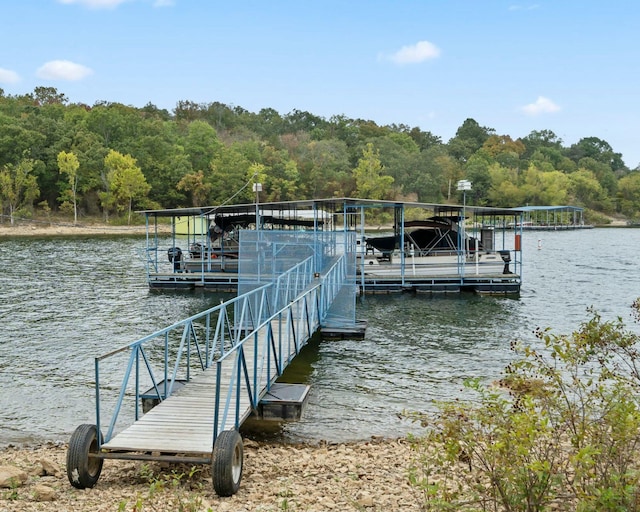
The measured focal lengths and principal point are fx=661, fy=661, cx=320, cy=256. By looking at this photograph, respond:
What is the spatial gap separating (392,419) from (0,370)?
9.77m

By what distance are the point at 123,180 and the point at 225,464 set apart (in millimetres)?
86888

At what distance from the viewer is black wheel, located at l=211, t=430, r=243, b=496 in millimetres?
7680

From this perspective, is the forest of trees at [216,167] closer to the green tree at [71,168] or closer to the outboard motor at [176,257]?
the green tree at [71,168]

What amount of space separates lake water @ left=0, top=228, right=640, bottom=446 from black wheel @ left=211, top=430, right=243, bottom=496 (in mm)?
3458

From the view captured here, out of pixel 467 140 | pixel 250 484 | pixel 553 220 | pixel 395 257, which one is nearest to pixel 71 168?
pixel 395 257

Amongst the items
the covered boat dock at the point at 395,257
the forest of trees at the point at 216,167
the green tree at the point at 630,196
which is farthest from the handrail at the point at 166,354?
the green tree at the point at 630,196

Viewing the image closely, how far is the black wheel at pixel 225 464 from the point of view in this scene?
7.68 m

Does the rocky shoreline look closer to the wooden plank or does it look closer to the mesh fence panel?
the wooden plank

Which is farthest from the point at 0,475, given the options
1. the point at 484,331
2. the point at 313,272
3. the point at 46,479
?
the point at 484,331

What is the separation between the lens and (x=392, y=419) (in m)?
12.4

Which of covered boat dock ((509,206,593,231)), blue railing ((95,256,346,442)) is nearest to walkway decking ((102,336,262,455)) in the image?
blue railing ((95,256,346,442))

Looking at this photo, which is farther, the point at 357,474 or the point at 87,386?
the point at 87,386

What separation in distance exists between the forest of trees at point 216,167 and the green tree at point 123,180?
0.45 ft

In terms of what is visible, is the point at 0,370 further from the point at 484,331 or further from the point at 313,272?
the point at 484,331
